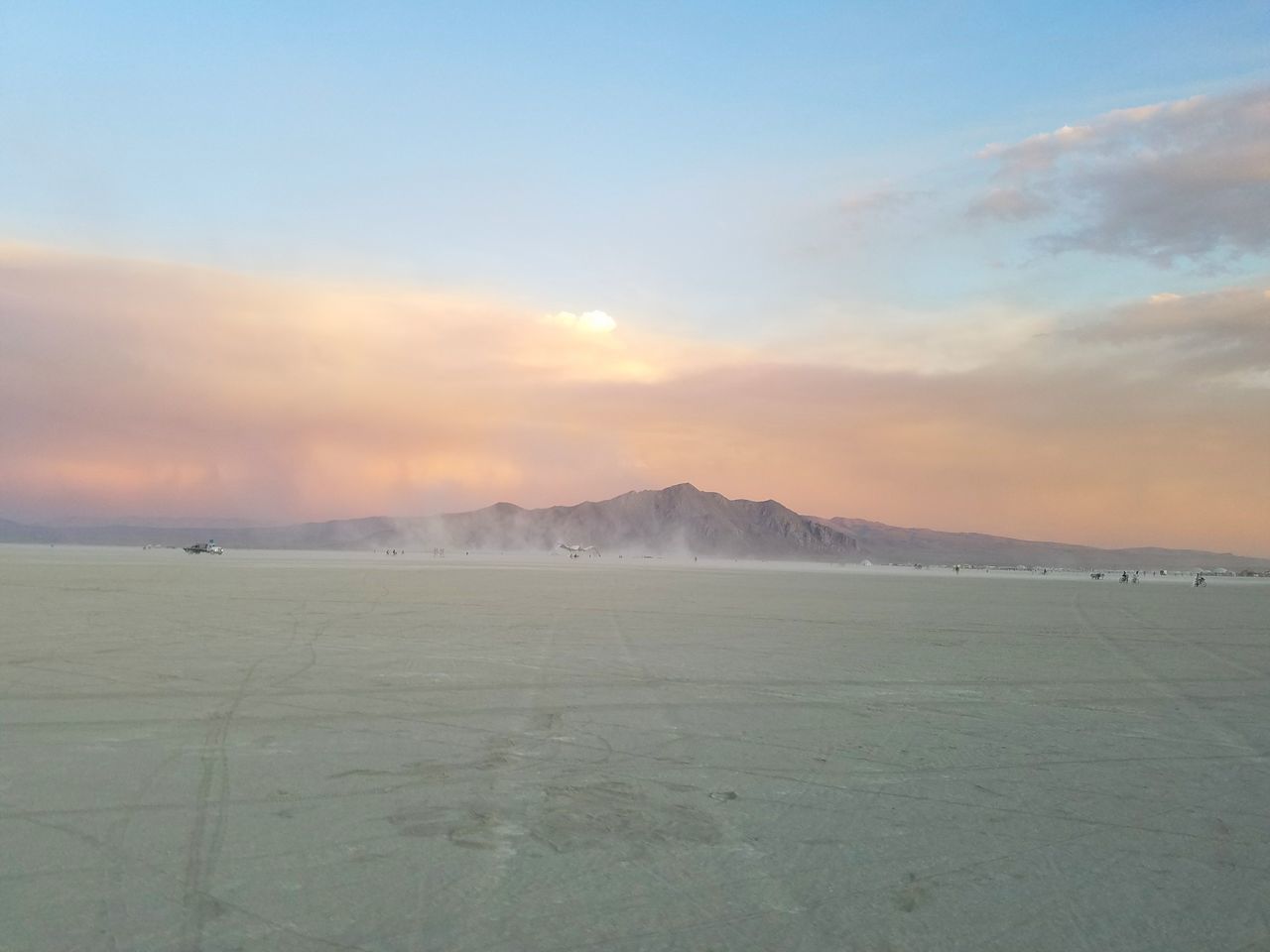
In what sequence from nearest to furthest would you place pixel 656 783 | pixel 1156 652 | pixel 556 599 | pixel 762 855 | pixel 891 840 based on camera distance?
pixel 762 855 < pixel 891 840 < pixel 656 783 < pixel 1156 652 < pixel 556 599

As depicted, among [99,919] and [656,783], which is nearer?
[99,919]

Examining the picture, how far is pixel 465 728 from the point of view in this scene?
30.0 ft

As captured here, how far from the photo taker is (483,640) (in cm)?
1661

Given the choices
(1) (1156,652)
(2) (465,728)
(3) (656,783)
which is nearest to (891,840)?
(3) (656,783)

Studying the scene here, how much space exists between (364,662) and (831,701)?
22.3ft

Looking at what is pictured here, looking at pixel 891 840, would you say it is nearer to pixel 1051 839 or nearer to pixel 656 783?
pixel 1051 839

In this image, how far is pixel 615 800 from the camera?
6.76 meters

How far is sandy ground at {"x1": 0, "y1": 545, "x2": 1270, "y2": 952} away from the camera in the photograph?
4.72 metres

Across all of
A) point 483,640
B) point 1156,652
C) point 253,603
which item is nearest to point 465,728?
point 483,640

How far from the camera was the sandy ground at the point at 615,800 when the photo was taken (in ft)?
15.5

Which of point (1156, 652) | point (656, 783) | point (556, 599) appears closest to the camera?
point (656, 783)

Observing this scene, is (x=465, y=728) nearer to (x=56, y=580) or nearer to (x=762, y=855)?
(x=762, y=855)

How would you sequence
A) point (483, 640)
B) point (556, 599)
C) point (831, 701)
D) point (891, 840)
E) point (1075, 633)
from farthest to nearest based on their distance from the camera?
point (556, 599), point (1075, 633), point (483, 640), point (831, 701), point (891, 840)

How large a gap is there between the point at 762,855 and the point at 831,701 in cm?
579
